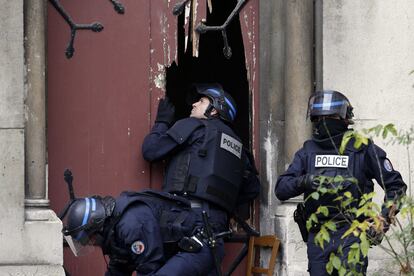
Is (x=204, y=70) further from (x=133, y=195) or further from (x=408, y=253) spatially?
(x=408, y=253)

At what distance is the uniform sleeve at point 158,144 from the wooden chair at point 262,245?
1064 mm

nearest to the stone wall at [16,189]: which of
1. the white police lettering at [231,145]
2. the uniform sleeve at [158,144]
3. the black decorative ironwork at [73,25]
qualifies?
the black decorative ironwork at [73,25]

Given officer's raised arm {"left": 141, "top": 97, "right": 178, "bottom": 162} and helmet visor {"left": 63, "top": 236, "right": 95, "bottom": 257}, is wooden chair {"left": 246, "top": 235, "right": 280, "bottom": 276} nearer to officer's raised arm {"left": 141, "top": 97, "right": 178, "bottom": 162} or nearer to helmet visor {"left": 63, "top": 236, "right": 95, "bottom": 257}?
officer's raised arm {"left": 141, "top": 97, "right": 178, "bottom": 162}

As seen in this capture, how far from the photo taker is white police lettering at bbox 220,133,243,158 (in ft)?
30.4

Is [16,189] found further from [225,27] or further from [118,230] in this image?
[225,27]

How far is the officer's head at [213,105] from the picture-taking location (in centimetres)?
945

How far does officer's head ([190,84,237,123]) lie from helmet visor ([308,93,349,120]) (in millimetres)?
1149

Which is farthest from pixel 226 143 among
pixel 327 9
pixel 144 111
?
pixel 327 9

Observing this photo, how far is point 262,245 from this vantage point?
9555mm

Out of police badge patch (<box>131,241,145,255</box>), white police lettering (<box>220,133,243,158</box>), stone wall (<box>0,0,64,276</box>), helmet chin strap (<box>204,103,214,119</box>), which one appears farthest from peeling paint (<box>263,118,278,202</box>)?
stone wall (<box>0,0,64,276</box>)

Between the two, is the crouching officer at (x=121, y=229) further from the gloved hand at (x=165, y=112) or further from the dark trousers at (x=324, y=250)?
the gloved hand at (x=165, y=112)

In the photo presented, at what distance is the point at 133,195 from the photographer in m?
8.41

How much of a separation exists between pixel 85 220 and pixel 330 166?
1.74 meters

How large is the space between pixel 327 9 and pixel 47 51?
223cm
